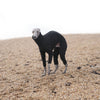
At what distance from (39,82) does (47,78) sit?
0.48 metres

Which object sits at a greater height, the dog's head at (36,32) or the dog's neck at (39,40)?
the dog's head at (36,32)

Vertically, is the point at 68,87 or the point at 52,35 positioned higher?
the point at 52,35

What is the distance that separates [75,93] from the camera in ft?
15.7

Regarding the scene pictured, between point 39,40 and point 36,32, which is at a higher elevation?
point 36,32

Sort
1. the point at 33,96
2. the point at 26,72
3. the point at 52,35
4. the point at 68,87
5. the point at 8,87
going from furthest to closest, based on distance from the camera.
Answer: the point at 26,72
the point at 52,35
the point at 8,87
the point at 68,87
the point at 33,96

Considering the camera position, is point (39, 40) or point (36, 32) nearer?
point (36, 32)

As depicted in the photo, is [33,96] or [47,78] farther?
[47,78]

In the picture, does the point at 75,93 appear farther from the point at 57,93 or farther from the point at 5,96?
the point at 5,96

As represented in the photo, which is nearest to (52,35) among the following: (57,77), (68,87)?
(57,77)

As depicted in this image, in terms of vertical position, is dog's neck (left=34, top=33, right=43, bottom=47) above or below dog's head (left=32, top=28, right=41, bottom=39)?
below

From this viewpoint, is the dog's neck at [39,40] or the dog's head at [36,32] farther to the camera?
the dog's neck at [39,40]

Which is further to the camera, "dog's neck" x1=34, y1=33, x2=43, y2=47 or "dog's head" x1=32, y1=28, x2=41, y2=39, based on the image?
"dog's neck" x1=34, y1=33, x2=43, y2=47

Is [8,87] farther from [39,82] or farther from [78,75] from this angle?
[78,75]

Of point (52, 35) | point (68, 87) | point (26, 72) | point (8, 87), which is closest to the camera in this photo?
point (68, 87)
